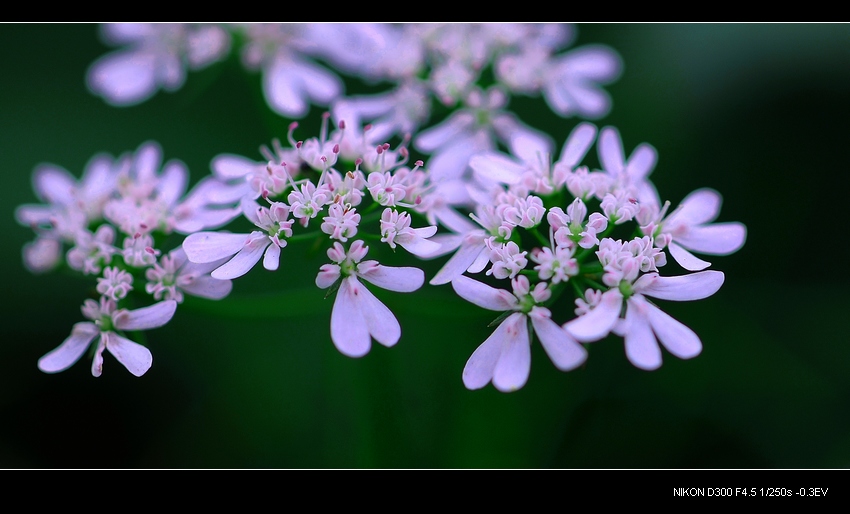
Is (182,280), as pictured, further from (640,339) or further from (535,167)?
(640,339)

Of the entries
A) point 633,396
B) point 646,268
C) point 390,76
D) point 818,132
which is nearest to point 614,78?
point 818,132

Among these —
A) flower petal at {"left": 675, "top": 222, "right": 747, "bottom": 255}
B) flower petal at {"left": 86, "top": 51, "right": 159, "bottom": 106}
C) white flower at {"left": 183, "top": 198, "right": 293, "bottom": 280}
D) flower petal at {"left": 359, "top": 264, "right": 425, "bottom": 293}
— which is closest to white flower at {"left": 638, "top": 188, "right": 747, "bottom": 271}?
flower petal at {"left": 675, "top": 222, "right": 747, "bottom": 255}

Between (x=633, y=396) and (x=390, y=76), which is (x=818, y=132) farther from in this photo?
(x=390, y=76)

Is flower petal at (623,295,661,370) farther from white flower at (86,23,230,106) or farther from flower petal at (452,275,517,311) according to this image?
white flower at (86,23,230,106)

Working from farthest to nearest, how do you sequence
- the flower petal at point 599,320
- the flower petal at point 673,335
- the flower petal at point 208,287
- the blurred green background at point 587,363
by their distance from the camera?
the blurred green background at point 587,363, the flower petal at point 208,287, the flower petal at point 673,335, the flower petal at point 599,320

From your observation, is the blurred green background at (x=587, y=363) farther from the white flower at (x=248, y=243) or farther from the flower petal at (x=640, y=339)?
the flower petal at (x=640, y=339)

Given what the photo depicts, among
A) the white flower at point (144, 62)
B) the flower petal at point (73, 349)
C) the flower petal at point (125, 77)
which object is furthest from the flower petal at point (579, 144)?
the flower petal at point (125, 77)

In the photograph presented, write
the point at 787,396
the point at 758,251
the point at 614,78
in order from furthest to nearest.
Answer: the point at 614,78 < the point at 758,251 < the point at 787,396
